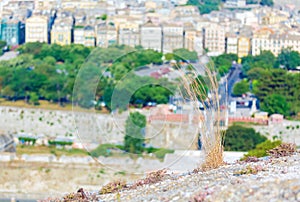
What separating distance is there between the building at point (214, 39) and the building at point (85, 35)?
318cm

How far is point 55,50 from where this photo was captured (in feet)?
82.9

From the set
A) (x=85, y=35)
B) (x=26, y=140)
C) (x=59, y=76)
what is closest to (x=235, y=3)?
(x=85, y=35)

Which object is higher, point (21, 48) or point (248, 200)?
point (248, 200)

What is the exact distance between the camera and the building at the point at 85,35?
27641mm

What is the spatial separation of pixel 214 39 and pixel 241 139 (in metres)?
13.4

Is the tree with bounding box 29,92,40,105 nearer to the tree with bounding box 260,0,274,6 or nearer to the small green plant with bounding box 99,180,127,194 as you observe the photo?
the small green plant with bounding box 99,180,127,194

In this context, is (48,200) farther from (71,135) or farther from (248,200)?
(71,135)

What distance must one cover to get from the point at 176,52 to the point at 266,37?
1453 cm

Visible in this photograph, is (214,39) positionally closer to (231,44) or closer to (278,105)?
(231,44)

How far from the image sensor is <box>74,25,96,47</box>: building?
2764 cm

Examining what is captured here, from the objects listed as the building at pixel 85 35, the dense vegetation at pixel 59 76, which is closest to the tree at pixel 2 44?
the building at pixel 85 35

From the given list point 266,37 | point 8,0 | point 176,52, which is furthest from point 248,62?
point 8,0

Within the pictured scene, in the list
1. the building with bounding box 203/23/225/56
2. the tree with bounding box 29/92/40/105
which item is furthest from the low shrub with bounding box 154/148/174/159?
the building with bounding box 203/23/225/56

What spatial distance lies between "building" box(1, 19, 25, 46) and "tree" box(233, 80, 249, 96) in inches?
325
